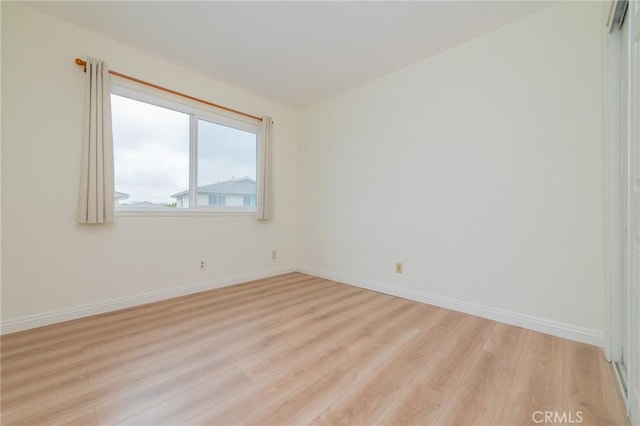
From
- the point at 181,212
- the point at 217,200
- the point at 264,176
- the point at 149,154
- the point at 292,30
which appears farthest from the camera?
the point at 264,176

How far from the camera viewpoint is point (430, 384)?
4.50ft

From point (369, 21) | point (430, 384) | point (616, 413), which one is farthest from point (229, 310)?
point (369, 21)

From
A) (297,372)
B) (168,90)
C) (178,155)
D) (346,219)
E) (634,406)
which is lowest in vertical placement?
(297,372)

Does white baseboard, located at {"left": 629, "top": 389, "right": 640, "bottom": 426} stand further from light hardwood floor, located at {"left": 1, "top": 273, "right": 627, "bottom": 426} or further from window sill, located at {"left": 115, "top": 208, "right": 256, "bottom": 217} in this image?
window sill, located at {"left": 115, "top": 208, "right": 256, "bottom": 217}

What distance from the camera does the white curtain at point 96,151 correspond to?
2201mm

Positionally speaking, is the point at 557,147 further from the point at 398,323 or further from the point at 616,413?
the point at 398,323

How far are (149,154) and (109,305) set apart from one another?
1483 millimetres

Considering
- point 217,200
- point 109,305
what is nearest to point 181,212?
point 217,200

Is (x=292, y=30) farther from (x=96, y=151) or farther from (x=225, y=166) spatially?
(x=96, y=151)

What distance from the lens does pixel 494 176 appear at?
2.21 m

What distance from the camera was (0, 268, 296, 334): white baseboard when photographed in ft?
6.47

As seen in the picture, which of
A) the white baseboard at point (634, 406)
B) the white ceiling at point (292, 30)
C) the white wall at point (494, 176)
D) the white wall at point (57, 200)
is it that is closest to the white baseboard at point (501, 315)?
the white wall at point (494, 176)

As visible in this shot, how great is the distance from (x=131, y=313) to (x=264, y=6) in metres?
2.80

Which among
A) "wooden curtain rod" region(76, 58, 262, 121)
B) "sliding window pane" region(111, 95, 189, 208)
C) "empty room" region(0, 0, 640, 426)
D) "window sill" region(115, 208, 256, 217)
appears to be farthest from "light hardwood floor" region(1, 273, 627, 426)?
"wooden curtain rod" region(76, 58, 262, 121)
